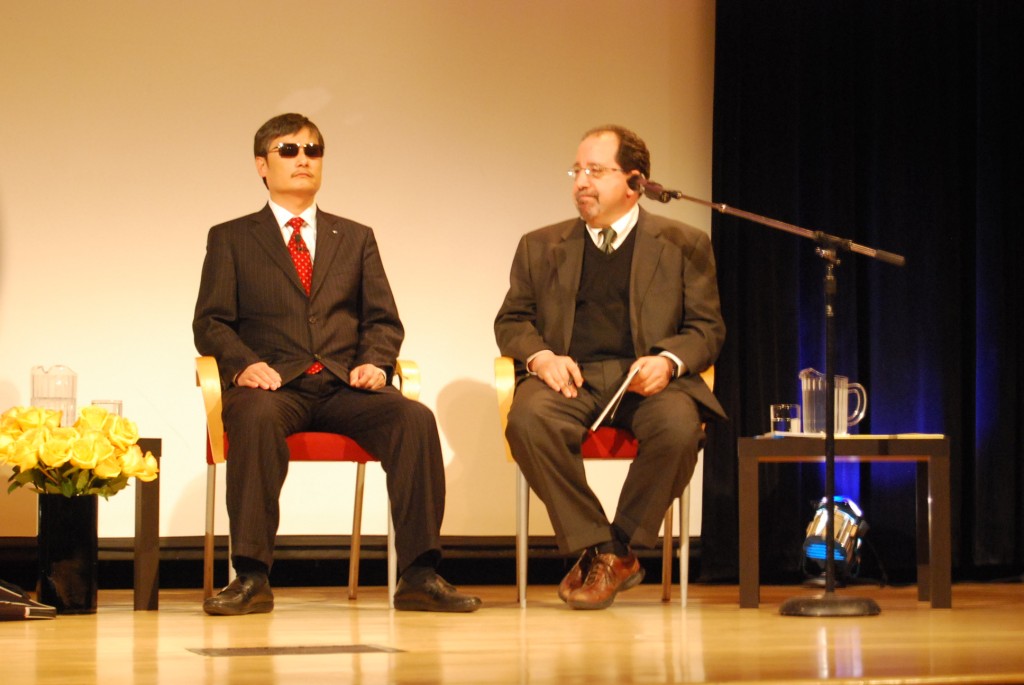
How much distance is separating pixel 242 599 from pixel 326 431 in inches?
24.8

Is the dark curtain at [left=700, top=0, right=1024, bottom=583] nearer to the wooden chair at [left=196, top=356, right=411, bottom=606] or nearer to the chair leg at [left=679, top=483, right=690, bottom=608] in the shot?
the chair leg at [left=679, top=483, right=690, bottom=608]

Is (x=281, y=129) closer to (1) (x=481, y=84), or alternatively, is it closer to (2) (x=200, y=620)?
(1) (x=481, y=84)

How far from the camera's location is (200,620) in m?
3.29

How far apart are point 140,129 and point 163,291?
21.9 inches

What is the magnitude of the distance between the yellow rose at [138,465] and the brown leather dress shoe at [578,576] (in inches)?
44.1

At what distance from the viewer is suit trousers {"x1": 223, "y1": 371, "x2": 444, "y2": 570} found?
11.6 ft

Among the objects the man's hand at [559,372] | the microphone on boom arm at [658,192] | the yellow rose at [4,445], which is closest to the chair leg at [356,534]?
the man's hand at [559,372]

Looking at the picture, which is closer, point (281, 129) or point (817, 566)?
point (281, 129)

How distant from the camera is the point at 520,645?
2.70m

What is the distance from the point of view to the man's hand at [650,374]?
3789 mm

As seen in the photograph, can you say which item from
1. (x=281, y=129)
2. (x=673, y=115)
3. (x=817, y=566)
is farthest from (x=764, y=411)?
(x=281, y=129)

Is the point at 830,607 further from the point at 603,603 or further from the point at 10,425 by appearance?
the point at 10,425

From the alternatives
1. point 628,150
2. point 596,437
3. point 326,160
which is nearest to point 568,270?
point 628,150

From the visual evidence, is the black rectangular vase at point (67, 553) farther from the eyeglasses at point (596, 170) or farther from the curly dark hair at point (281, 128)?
the eyeglasses at point (596, 170)
